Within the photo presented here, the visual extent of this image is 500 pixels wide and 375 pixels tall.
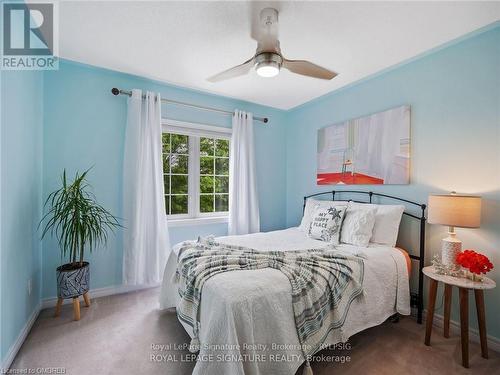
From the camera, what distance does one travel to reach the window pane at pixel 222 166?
3.70m

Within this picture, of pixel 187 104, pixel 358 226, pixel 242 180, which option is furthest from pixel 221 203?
pixel 358 226

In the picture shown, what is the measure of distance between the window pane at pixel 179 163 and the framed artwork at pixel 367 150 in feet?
6.42

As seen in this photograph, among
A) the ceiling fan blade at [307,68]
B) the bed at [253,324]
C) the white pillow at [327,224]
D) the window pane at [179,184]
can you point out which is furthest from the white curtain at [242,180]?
the bed at [253,324]

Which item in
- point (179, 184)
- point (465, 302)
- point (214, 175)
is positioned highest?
point (214, 175)

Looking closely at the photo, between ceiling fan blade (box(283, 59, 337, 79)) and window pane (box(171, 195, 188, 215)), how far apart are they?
7.30 feet

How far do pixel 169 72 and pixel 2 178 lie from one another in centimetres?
192

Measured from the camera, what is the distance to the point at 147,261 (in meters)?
2.93

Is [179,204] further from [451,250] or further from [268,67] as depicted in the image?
[451,250]

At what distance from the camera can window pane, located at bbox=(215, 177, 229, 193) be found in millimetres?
3693

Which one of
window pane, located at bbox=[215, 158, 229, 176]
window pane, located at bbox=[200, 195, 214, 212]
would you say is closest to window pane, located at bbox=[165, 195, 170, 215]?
window pane, located at bbox=[200, 195, 214, 212]

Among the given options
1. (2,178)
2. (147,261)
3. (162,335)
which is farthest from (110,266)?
(2,178)

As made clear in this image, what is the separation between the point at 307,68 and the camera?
78.6 inches

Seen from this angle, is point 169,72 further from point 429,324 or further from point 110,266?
point 429,324

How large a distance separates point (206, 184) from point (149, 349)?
2162 millimetres
